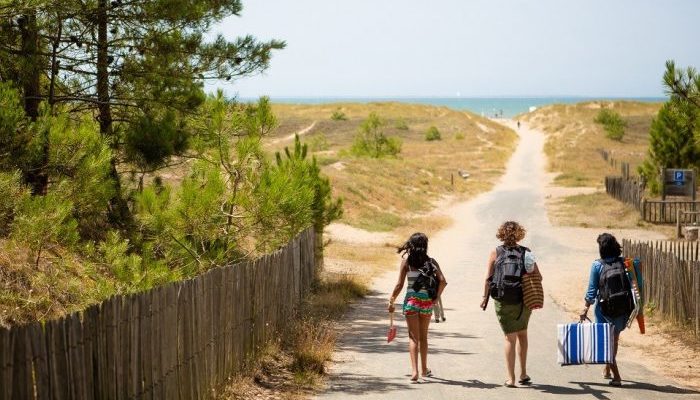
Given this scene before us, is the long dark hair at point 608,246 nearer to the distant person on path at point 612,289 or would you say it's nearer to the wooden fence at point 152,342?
the distant person on path at point 612,289

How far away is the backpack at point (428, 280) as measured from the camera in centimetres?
990

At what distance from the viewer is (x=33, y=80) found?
1336 centimetres

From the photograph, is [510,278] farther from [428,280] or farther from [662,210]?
[662,210]

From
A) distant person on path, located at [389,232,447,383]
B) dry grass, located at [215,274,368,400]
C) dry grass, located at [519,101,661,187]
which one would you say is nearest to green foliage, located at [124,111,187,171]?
dry grass, located at [215,274,368,400]

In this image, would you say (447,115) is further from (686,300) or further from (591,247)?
(686,300)

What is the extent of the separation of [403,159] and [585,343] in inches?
2197

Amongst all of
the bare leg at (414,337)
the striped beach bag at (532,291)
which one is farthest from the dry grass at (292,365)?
the striped beach bag at (532,291)

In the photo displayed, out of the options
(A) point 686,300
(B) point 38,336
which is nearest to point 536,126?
(A) point 686,300

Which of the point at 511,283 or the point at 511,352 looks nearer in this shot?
the point at 511,283

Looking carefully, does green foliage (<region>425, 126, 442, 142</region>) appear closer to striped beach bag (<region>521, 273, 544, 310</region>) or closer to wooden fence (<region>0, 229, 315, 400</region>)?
wooden fence (<region>0, 229, 315, 400</region>)

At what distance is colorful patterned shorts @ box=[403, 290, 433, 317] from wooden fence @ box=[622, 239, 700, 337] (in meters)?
5.24

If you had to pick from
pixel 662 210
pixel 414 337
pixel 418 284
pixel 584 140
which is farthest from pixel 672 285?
pixel 584 140

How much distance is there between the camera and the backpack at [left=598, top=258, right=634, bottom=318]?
9.99m

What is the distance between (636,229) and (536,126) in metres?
97.5
